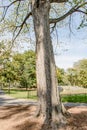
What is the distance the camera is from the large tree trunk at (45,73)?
969 centimetres

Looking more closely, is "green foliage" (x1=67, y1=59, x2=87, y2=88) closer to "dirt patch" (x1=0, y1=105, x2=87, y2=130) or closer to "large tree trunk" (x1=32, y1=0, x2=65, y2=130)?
"dirt patch" (x1=0, y1=105, x2=87, y2=130)

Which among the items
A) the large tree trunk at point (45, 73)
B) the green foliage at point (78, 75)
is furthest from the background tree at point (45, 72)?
the green foliage at point (78, 75)

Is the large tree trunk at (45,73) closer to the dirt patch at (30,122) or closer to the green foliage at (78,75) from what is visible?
the dirt patch at (30,122)

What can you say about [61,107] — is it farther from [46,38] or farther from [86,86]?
[86,86]

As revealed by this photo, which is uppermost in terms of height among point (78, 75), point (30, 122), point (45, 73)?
point (78, 75)

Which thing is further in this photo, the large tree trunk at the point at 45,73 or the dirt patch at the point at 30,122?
the large tree trunk at the point at 45,73

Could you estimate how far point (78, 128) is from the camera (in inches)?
356

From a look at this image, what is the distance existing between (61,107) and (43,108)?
0.70 m

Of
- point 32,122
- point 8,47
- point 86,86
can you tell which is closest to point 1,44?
point 8,47

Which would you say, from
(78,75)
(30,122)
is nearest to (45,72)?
(30,122)

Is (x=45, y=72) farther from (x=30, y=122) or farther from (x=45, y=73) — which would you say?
(x=30, y=122)

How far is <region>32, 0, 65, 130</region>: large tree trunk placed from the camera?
9.69 m

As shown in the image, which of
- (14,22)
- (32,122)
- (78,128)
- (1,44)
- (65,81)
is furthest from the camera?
(65,81)

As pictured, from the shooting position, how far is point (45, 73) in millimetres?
9898
